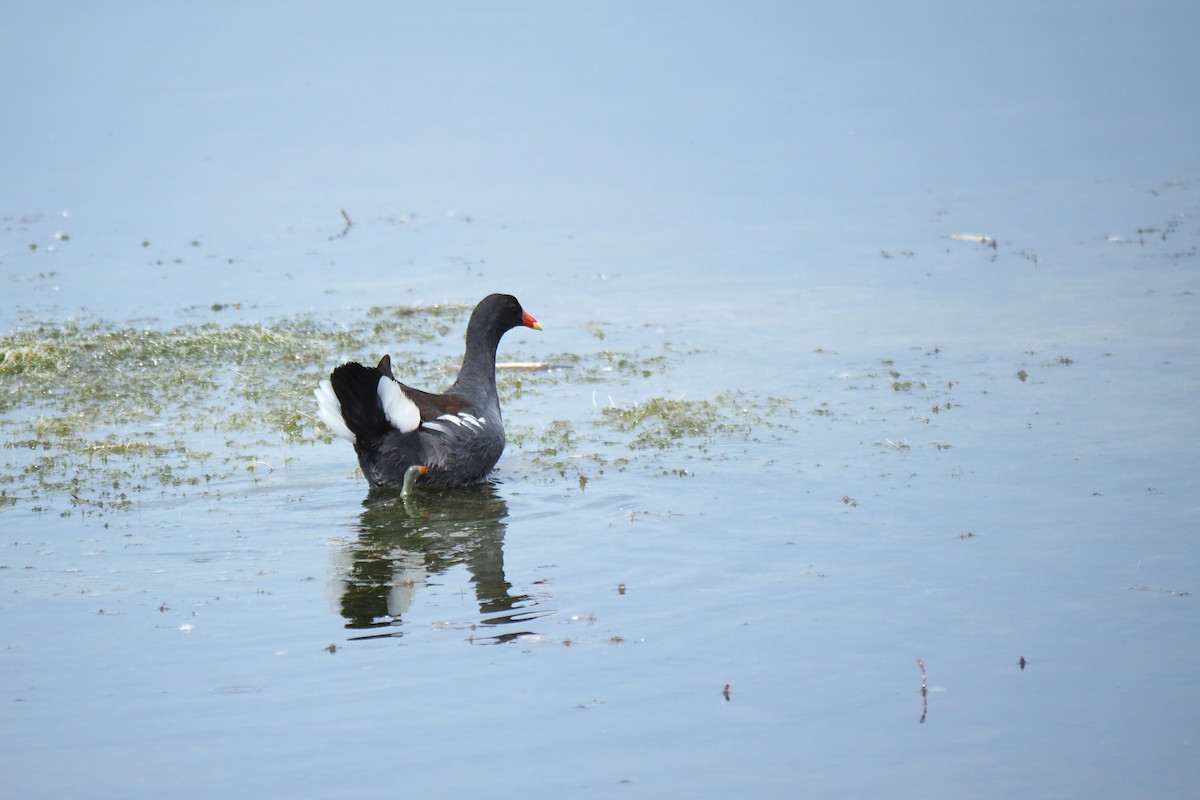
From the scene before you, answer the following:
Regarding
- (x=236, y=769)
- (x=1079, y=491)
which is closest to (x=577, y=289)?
(x=1079, y=491)

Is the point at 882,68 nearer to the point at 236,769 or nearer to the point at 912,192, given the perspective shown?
the point at 912,192

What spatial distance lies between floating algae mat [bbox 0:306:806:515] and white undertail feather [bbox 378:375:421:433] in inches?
35.5

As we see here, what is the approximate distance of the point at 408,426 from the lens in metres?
8.20

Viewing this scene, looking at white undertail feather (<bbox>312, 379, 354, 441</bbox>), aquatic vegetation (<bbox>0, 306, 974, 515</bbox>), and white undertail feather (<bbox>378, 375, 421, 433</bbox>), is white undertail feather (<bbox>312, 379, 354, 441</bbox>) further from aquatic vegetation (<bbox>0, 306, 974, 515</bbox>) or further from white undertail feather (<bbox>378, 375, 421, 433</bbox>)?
aquatic vegetation (<bbox>0, 306, 974, 515</bbox>)

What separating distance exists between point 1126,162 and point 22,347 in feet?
39.1

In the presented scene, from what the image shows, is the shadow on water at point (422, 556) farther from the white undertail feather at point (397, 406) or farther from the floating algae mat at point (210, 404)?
the floating algae mat at point (210, 404)

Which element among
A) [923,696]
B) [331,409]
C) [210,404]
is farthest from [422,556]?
[210,404]

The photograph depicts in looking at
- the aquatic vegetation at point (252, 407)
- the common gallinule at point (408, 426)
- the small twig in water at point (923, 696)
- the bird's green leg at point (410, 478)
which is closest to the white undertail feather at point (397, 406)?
the common gallinule at point (408, 426)

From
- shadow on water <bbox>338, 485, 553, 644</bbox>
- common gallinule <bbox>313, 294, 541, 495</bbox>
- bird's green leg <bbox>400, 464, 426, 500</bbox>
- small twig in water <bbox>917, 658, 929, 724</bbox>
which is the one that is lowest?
small twig in water <bbox>917, 658, 929, 724</bbox>

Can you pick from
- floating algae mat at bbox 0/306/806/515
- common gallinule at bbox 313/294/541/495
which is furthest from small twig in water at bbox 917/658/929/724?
common gallinule at bbox 313/294/541/495

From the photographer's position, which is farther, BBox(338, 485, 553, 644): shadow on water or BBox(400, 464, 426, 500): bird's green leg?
BBox(400, 464, 426, 500): bird's green leg

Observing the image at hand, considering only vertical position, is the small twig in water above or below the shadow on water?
below

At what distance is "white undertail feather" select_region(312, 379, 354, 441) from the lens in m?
8.06

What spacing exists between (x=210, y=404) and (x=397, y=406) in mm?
2380
